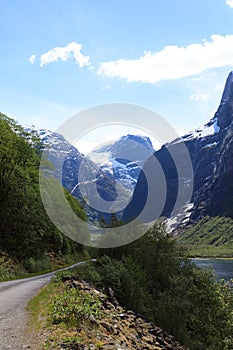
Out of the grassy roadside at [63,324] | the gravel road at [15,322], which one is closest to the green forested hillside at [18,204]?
the gravel road at [15,322]

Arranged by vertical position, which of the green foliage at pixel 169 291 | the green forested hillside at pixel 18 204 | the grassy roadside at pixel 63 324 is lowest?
the green foliage at pixel 169 291

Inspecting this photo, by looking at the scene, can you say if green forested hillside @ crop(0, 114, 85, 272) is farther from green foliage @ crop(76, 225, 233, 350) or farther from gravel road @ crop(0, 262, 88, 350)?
gravel road @ crop(0, 262, 88, 350)

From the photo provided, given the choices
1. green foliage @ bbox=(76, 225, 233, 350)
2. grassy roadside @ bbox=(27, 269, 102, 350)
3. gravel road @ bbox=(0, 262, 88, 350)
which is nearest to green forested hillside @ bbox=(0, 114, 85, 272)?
green foliage @ bbox=(76, 225, 233, 350)

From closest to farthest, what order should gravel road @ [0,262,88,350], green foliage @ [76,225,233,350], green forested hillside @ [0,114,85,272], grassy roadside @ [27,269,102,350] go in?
1. gravel road @ [0,262,88,350]
2. grassy roadside @ [27,269,102,350]
3. green foliage @ [76,225,233,350]
4. green forested hillside @ [0,114,85,272]

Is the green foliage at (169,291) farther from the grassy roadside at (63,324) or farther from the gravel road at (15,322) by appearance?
the grassy roadside at (63,324)

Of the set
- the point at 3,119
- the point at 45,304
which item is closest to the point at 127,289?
the point at 45,304

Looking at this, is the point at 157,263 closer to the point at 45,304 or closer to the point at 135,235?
the point at 135,235

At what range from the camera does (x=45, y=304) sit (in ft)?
65.3

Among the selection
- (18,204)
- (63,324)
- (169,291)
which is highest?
(18,204)

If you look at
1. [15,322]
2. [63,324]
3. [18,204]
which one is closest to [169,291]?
[18,204]

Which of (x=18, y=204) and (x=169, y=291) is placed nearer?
(x=169, y=291)

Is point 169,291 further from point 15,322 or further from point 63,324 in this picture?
point 15,322

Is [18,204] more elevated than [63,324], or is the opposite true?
[18,204]

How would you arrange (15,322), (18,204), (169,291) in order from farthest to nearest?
1. (18,204)
2. (169,291)
3. (15,322)
